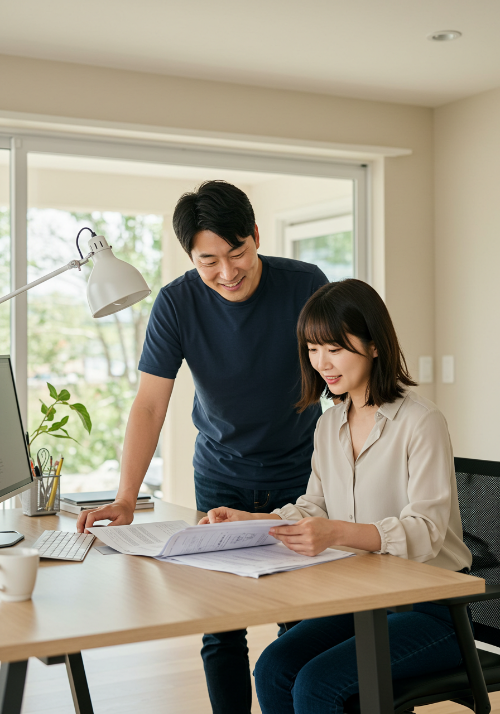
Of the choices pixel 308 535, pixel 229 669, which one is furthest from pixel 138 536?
pixel 229 669

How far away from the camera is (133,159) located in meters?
3.48


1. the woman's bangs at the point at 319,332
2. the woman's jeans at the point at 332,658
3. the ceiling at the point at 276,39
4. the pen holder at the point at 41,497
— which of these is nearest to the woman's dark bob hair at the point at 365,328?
the woman's bangs at the point at 319,332

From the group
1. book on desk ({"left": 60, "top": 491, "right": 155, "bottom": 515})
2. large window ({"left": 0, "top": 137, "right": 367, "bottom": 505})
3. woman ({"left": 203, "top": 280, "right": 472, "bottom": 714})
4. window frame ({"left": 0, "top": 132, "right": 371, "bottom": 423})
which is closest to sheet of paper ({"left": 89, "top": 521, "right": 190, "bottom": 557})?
woman ({"left": 203, "top": 280, "right": 472, "bottom": 714})

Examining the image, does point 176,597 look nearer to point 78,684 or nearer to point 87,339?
point 78,684

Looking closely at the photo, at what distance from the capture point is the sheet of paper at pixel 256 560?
53.1 inches

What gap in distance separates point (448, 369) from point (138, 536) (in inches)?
102

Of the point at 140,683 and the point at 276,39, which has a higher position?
the point at 276,39

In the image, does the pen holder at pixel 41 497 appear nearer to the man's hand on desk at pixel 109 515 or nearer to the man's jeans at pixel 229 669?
the man's hand on desk at pixel 109 515

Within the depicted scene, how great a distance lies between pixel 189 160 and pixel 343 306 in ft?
6.90

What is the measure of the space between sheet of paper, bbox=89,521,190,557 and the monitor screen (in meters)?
0.28

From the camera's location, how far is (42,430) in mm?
2324

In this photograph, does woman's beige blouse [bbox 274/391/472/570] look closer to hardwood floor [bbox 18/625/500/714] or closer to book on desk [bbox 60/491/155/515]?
book on desk [bbox 60/491/155/515]

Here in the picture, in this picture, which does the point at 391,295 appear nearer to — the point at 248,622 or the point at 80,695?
the point at 80,695

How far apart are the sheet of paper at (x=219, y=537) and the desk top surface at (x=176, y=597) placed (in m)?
0.05
